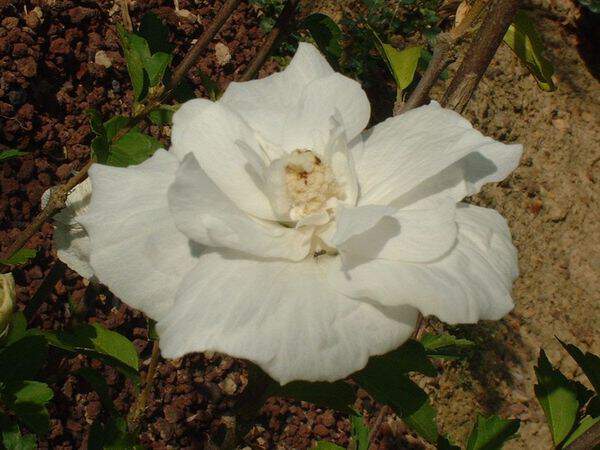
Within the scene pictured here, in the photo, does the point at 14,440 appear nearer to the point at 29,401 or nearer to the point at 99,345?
the point at 29,401

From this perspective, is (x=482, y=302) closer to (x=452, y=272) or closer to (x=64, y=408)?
(x=452, y=272)

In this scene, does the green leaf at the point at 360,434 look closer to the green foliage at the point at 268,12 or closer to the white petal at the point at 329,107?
the white petal at the point at 329,107

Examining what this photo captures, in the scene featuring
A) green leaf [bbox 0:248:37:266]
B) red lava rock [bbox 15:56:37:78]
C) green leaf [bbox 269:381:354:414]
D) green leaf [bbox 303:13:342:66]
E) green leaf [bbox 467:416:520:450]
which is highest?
green leaf [bbox 303:13:342:66]

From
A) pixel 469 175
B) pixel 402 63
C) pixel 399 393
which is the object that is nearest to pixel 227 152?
pixel 469 175

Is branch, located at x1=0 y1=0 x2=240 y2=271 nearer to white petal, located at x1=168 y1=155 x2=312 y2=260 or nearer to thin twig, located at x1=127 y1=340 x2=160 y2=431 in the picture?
thin twig, located at x1=127 y1=340 x2=160 y2=431

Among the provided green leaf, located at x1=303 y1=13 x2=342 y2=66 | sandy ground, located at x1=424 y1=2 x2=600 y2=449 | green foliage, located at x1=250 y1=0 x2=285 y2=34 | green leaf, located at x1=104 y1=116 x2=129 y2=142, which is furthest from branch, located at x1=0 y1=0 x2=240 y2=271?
sandy ground, located at x1=424 y1=2 x2=600 y2=449

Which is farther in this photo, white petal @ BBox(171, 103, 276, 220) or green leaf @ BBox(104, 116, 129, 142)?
green leaf @ BBox(104, 116, 129, 142)

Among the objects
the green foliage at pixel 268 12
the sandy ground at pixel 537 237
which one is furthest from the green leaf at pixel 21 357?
the green foliage at pixel 268 12
